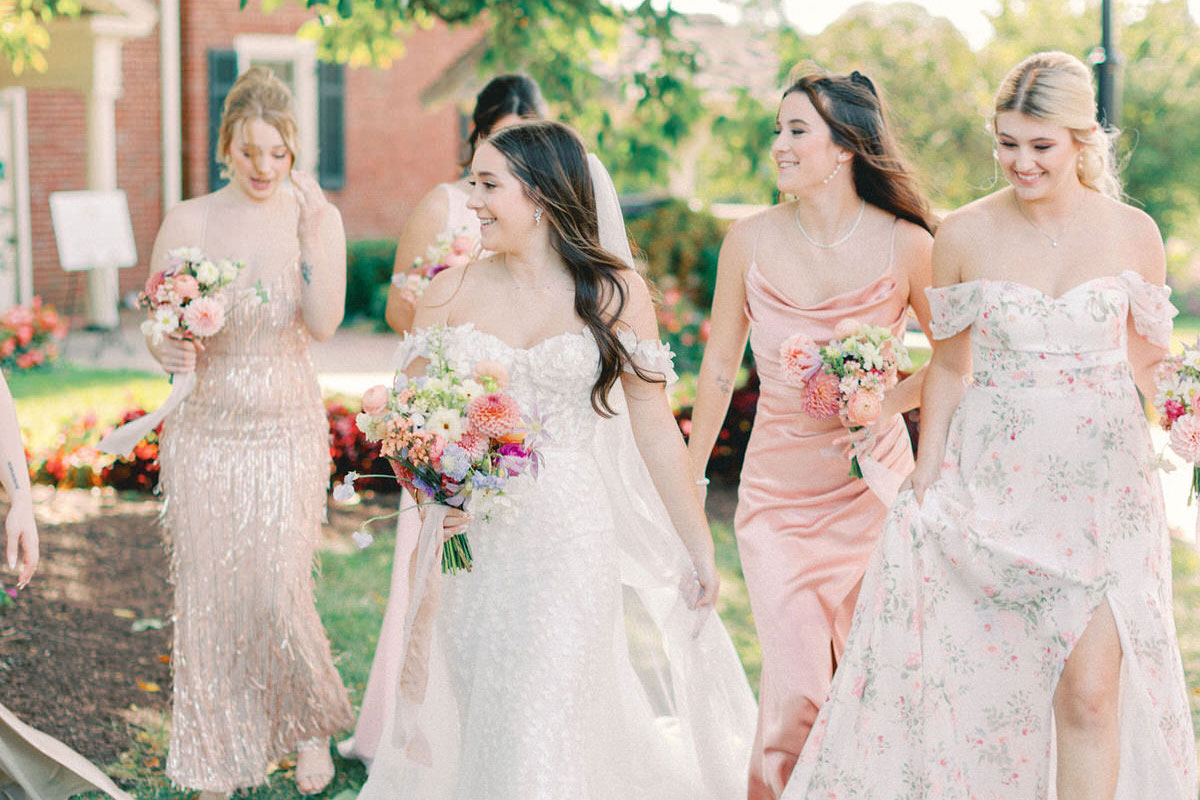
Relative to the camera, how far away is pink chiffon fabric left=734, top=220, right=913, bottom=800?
4.61m

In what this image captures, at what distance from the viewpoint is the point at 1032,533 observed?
416 cm

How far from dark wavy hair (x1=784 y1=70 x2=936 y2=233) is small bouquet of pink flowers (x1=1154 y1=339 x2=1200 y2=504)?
1.02 metres

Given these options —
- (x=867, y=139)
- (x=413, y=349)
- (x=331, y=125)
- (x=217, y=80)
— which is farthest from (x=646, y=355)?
(x=331, y=125)

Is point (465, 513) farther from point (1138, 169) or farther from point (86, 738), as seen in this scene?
point (1138, 169)

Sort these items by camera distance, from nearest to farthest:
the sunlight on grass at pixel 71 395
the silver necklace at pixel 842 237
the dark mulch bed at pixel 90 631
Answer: the silver necklace at pixel 842 237 < the dark mulch bed at pixel 90 631 < the sunlight on grass at pixel 71 395

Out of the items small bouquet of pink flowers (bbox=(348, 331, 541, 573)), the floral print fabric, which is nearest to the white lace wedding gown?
small bouquet of pink flowers (bbox=(348, 331, 541, 573))

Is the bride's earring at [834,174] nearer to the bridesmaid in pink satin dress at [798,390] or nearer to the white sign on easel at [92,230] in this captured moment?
the bridesmaid in pink satin dress at [798,390]

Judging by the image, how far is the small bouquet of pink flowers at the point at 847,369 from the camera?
4348 mm

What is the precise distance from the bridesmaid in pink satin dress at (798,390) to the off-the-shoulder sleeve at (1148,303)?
0.69m

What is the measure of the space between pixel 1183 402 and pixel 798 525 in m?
1.28

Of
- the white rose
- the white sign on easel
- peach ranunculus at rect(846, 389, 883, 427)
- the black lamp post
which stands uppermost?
the black lamp post

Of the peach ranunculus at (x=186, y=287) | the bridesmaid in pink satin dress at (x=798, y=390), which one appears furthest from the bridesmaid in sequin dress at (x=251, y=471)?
the bridesmaid in pink satin dress at (x=798, y=390)

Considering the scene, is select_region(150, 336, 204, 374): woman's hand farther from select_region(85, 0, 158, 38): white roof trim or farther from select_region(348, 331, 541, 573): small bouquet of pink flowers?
select_region(85, 0, 158, 38): white roof trim

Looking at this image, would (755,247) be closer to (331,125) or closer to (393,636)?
(393,636)
